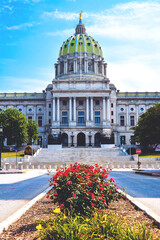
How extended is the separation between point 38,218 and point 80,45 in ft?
309

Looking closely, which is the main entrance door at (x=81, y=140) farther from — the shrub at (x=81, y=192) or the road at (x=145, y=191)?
the shrub at (x=81, y=192)

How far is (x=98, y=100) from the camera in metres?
77.1

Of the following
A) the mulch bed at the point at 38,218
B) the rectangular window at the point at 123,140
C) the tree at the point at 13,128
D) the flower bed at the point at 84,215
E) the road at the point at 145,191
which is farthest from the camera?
the rectangular window at the point at 123,140

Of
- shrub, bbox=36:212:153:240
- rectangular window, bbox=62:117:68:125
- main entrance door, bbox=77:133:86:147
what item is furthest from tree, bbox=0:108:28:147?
shrub, bbox=36:212:153:240

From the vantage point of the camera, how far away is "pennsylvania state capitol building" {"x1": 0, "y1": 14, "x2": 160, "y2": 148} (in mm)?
72688

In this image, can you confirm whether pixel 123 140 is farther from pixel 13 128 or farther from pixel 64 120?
pixel 13 128

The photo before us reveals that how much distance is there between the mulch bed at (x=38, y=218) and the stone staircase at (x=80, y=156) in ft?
120

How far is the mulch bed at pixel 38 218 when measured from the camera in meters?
5.76

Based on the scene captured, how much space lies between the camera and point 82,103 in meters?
77.4

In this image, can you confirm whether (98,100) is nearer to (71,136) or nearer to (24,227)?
(71,136)

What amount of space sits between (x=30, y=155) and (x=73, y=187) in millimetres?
47362

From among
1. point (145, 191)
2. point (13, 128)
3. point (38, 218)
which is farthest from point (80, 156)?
point (38, 218)

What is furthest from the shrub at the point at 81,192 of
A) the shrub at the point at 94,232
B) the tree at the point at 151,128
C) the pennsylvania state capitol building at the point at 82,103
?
the pennsylvania state capitol building at the point at 82,103

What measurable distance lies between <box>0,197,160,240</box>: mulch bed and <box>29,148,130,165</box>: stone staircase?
120 ft
